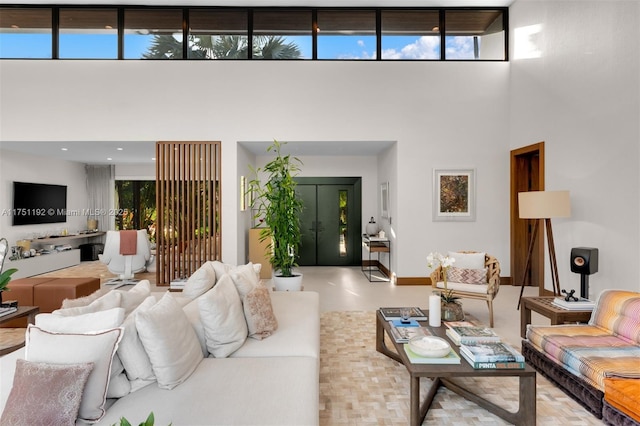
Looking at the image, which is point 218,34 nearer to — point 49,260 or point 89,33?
point 89,33

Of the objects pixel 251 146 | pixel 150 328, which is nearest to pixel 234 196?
pixel 251 146

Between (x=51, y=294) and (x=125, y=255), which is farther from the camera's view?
(x=125, y=255)

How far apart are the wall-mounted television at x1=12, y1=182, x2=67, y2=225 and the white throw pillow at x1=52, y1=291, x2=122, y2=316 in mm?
6908

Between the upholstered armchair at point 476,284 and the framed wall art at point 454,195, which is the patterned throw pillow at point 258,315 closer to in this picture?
the upholstered armchair at point 476,284

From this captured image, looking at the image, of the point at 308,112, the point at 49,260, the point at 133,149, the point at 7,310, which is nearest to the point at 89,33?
the point at 133,149

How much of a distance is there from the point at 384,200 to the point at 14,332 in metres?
5.82

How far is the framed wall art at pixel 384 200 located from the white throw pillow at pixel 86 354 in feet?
18.8

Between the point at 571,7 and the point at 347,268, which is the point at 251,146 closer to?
the point at 347,268

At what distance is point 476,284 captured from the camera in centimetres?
418

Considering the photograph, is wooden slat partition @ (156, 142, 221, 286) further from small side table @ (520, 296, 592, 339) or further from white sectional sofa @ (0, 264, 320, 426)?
small side table @ (520, 296, 592, 339)

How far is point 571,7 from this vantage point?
4598 millimetres

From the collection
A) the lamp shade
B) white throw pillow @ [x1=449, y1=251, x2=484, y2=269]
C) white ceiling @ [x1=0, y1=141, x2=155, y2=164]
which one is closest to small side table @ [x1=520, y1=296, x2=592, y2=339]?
white throw pillow @ [x1=449, y1=251, x2=484, y2=269]

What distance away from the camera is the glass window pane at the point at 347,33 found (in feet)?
19.9

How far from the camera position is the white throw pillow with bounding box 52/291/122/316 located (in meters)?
1.75
